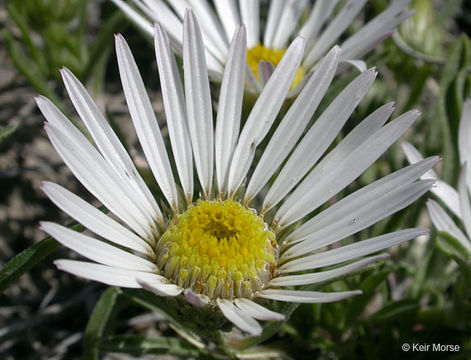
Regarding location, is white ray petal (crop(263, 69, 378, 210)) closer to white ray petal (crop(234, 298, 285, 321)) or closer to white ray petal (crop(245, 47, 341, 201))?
white ray petal (crop(245, 47, 341, 201))

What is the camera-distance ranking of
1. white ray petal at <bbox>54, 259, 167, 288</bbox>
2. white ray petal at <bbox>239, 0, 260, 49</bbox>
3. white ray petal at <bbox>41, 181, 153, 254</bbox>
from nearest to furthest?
white ray petal at <bbox>54, 259, 167, 288</bbox> → white ray petal at <bbox>41, 181, 153, 254</bbox> → white ray petal at <bbox>239, 0, 260, 49</bbox>

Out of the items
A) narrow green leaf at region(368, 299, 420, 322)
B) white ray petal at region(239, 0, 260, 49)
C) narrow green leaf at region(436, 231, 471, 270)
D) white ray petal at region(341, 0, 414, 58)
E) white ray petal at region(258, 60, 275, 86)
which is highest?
white ray petal at region(239, 0, 260, 49)

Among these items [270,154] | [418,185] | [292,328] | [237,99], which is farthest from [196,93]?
[292,328]

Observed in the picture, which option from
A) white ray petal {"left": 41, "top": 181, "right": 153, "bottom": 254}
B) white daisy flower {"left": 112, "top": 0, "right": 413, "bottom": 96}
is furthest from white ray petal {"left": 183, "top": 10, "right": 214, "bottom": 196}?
white ray petal {"left": 41, "top": 181, "right": 153, "bottom": 254}

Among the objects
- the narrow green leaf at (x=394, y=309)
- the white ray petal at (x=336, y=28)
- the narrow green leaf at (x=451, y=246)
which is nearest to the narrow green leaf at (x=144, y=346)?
the narrow green leaf at (x=394, y=309)

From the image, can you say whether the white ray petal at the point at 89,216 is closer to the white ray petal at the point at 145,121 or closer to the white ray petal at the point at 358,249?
the white ray petal at the point at 145,121

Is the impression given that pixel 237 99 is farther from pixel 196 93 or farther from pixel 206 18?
pixel 206 18
